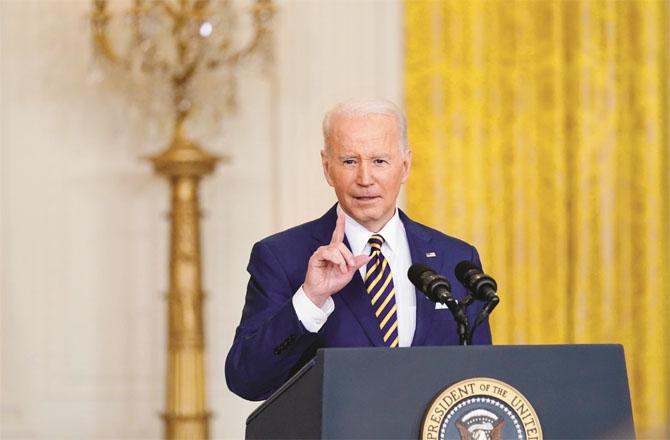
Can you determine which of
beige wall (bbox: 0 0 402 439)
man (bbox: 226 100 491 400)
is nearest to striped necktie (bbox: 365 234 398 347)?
man (bbox: 226 100 491 400)

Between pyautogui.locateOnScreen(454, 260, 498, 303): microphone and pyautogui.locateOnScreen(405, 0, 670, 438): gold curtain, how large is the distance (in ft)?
12.9

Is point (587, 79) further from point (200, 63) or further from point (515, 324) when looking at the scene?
point (200, 63)

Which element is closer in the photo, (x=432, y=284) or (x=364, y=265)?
(x=432, y=284)

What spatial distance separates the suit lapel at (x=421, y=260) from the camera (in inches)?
120

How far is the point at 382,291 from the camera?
3.09m

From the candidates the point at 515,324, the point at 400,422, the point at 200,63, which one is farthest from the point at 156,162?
the point at 400,422

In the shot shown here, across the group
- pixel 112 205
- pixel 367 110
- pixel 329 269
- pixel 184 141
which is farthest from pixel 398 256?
pixel 112 205

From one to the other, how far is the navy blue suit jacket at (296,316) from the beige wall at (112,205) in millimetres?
3276

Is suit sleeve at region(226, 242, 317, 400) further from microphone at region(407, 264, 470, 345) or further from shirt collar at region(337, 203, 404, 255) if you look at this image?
microphone at region(407, 264, 470, 345)

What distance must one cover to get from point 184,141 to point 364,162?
3028 mm

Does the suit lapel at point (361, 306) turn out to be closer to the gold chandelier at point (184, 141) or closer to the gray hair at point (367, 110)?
the gray hair at point (367, 110)

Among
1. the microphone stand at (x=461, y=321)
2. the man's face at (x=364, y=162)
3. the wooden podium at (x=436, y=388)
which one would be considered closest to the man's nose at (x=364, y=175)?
the man's face at (x=364, y=162)

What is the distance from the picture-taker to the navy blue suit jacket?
2859mm

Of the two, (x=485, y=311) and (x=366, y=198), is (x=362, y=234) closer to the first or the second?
(x=366, y=198)
